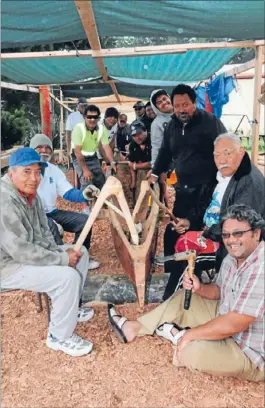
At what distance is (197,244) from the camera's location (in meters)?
3.48

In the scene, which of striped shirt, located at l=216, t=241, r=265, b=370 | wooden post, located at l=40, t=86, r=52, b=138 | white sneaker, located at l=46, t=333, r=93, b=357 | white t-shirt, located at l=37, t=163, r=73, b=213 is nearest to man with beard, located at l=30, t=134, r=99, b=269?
white t-shirt, located at l=37, t=163, r=73, b=213

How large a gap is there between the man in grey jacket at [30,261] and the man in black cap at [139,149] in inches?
145

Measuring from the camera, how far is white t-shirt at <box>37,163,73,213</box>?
4387 millimetres

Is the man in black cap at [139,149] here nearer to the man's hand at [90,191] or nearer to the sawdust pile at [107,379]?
the man's hand at [90,191]

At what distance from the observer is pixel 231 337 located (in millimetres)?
2748

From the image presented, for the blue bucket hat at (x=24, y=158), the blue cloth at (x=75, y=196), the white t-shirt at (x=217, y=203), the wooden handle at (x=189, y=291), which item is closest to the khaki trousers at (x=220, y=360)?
the wooden handle at (x=189, y=291)

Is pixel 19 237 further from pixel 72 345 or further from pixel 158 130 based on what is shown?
pixel 158 130

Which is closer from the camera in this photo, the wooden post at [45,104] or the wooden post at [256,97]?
the wooden post at [256,97]

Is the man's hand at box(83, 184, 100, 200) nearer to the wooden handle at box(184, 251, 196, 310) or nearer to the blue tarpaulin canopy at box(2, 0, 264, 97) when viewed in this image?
the wooden handle at box(184, 251, 196, 310)

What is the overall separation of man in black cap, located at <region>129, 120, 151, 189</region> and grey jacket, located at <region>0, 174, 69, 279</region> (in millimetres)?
3694

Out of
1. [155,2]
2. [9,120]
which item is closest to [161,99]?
[155,2]

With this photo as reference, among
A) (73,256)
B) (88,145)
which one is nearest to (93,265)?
(73,256)

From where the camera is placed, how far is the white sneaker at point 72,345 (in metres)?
3.11

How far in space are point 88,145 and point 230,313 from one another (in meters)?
4.25
